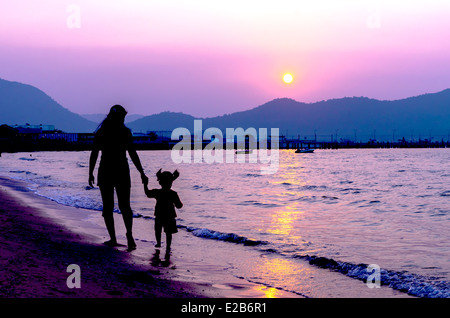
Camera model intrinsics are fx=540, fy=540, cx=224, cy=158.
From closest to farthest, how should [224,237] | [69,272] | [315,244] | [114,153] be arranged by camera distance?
[69,272] → [114,153] → [315,244] → [224,237]

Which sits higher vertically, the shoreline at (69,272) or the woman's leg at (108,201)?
the woman's leg at (108,201)

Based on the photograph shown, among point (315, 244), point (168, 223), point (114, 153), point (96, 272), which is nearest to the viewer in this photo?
point (96, 272)

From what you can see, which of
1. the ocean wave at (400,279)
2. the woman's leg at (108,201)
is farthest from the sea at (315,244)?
the woman's leg at (108,201)

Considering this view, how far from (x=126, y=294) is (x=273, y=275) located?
9.64 ft

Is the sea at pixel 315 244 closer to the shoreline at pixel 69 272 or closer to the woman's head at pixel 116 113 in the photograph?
the shoreline at pixel 69 272

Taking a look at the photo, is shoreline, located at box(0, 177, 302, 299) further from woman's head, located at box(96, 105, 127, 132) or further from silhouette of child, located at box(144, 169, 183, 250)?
woman's head, located at box(96, 105, 127, 132)

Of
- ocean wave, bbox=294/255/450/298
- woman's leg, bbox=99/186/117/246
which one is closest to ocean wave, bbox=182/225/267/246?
ocean wave, bbox=294/255/450/298

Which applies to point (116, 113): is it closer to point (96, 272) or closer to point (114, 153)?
point (114, 153)

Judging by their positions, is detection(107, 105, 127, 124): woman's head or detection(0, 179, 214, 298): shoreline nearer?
detection(0, 179, 214, 298): shoreline

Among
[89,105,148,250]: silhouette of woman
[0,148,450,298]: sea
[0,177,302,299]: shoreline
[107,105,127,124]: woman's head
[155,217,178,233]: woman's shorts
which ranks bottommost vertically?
[0,148,450,298]: sea

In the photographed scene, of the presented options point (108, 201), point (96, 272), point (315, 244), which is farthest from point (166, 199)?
point (315, 244)

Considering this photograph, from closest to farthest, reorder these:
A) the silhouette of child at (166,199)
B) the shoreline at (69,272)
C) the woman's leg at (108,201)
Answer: the shoreline at (69,272) → the silhouette of child at (166,199) → the woman's leg at (108,201)
